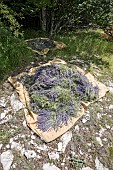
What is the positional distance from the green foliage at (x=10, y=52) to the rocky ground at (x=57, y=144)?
841 millimetres

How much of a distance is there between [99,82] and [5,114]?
1796 mm

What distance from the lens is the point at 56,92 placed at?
191 inches

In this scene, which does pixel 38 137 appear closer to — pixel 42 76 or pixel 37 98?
pixel 37 98

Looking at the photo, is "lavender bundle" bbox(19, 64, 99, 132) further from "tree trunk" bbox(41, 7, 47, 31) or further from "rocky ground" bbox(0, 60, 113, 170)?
"tree trunk" bbox(41, 7, 47, 31)

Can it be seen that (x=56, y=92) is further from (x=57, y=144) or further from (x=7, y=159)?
(x=7, y=159)

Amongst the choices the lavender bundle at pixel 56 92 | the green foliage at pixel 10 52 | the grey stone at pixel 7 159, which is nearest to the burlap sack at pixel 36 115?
the lavender bundle at pixel 56 92

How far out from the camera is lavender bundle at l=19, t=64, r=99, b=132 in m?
4.64

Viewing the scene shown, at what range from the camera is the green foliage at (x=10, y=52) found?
5.58 metres

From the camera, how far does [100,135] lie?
4.61 metres

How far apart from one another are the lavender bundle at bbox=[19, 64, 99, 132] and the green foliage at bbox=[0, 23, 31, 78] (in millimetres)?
473

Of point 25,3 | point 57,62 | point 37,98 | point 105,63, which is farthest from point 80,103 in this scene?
point 25,3

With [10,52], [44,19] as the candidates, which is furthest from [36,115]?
[44,19]

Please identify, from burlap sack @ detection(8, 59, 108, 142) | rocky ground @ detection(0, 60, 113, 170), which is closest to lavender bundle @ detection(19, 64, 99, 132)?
burlap sack @ detection(8, 59, 108, 142)

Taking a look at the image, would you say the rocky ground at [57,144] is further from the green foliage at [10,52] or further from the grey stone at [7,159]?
the green foliage at [10,52]
